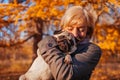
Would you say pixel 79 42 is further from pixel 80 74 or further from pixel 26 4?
pixel 26 4

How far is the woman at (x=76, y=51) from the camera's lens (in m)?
0.86

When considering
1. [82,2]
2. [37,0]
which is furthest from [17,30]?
[82,2]

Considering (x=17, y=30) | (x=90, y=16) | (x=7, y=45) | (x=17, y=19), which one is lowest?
(x=7, y=45)

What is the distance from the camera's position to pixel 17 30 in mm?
6895

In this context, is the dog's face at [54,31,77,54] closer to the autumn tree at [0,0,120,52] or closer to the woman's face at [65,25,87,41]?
the woman's face at [65,25,87,41]

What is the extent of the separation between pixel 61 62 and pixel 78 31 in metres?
0.13

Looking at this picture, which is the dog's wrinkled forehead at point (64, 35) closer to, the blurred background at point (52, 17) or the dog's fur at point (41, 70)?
the dog's fur at point (41, 70)

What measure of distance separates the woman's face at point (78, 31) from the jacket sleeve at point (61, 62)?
0.16ft

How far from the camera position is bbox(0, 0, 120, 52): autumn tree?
19.4 feet

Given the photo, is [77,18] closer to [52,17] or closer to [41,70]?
[41,70]

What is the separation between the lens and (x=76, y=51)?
916mm

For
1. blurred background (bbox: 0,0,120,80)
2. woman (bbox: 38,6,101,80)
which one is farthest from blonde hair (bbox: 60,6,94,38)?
blurred background (bbox: 0,0,120,80)

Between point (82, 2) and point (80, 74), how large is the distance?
16.4ft

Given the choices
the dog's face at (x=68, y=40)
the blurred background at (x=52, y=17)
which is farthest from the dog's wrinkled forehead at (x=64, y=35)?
the blurred background at (x=52, y=17)
